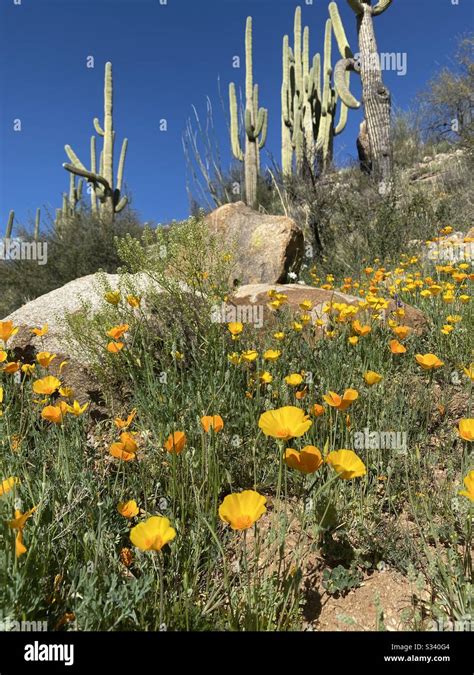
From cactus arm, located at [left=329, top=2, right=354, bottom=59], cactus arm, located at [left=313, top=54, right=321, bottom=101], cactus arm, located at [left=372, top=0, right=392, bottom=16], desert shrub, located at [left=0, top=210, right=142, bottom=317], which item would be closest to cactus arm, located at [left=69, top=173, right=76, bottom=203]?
desert shrub, located at [left=0, top=210, right=142, bottom=317]

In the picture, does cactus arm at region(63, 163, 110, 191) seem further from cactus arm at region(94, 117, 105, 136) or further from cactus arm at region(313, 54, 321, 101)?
cactus arm at region(313, 54, 321, 101)

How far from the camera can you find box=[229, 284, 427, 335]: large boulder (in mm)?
3441

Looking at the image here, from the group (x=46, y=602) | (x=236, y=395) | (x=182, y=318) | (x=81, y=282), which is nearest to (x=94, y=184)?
(x=81, y=282)

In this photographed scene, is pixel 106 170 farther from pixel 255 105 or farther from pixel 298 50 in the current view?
pixel 298 50

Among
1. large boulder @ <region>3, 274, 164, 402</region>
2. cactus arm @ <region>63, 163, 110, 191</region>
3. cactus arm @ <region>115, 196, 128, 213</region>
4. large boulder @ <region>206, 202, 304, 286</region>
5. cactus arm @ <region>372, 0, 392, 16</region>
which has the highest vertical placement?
cactus arm @ <region>372, 0, 392, 16</region>

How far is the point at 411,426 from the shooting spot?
222 centimetres

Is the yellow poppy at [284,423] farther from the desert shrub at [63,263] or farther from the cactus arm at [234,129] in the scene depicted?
the cactus arm at [234,129]

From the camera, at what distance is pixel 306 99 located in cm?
1258

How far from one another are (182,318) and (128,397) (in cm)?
66

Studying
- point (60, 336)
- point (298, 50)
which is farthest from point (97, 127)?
point (60, 336)

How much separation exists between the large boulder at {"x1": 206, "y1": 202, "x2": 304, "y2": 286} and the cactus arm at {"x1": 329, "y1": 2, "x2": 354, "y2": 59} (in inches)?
270

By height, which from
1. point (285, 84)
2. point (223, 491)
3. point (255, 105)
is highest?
point (285, 84)

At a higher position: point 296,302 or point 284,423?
point 296,302

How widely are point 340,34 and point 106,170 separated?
713cm
